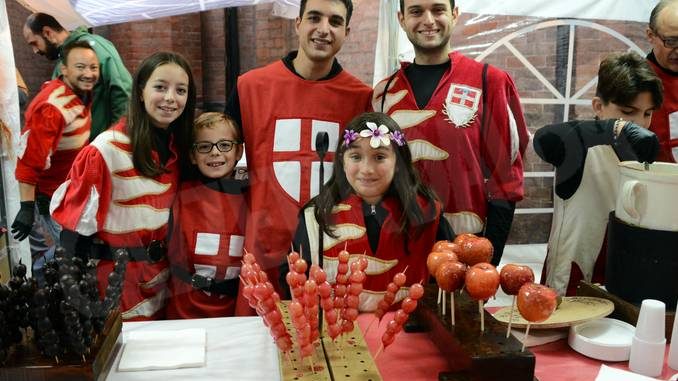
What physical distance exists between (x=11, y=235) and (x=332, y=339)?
1532 mm

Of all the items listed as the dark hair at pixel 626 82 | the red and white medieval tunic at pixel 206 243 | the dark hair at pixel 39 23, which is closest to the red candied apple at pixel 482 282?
the red and white medieval tunic at pixel 206 243

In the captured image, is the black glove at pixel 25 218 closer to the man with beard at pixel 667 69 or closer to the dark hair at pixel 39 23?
the dark hair at pixel 39 23

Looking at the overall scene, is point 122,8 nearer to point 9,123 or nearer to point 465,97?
point 9,123

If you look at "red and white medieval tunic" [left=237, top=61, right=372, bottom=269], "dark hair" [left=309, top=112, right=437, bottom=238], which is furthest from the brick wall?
"dark hair" [left=309, top=112, right=437, bottom=238]

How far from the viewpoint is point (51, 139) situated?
6.53 ft

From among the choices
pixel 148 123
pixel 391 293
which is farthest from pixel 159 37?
pixel 391 293

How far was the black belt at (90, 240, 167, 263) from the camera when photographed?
5.66 feet

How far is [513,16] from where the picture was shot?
2891 millimetres

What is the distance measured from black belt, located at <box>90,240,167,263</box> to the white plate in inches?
49.0

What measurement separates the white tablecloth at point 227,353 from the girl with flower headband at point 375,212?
0.30m

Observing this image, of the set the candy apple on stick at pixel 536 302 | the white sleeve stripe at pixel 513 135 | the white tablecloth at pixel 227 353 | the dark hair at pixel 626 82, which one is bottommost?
the white tablecloth at pixel 227 353

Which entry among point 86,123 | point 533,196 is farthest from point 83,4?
point 533,196

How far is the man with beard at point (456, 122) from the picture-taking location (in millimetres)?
1729

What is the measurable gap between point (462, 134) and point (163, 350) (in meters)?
1.08
